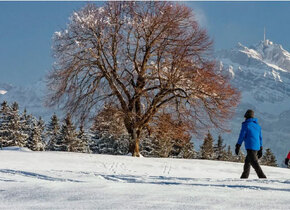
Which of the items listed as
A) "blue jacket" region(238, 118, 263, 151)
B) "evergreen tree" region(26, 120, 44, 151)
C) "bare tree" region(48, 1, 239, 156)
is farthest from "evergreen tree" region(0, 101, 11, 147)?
"blue jacket" region(238, 118, 263, 151)

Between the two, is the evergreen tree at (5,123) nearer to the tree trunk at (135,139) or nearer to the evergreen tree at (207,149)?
the evergreen tree at (207,149)

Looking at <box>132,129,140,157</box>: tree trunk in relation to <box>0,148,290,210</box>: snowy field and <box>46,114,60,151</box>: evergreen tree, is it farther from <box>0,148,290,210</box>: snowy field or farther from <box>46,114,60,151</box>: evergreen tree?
<box>46,114,60,151</box>: evergreen tree

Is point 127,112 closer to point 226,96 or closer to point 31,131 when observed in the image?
point 226,96

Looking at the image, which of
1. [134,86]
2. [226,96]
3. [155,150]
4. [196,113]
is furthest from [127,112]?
[155,150]

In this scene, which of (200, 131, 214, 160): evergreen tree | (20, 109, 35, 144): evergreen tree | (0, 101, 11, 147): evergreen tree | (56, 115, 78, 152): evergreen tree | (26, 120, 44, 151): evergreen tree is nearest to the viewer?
(0, 101, 11, 147): evergreen tree

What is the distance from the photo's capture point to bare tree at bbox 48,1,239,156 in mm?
17594

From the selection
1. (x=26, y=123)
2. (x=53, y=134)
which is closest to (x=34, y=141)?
(x=26, y=123)

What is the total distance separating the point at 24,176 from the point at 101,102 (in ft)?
32.6

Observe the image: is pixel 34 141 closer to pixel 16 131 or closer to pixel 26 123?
pixel 26 123

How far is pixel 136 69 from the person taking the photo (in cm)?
1838

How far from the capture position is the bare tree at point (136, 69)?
17594 mm

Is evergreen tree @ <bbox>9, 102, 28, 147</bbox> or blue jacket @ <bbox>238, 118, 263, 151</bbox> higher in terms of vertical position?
evergreen tree @ <bbox>9, 102, 28, 147</bbox>

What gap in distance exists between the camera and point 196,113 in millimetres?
18062

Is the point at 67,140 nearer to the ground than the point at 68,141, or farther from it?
farther from it
